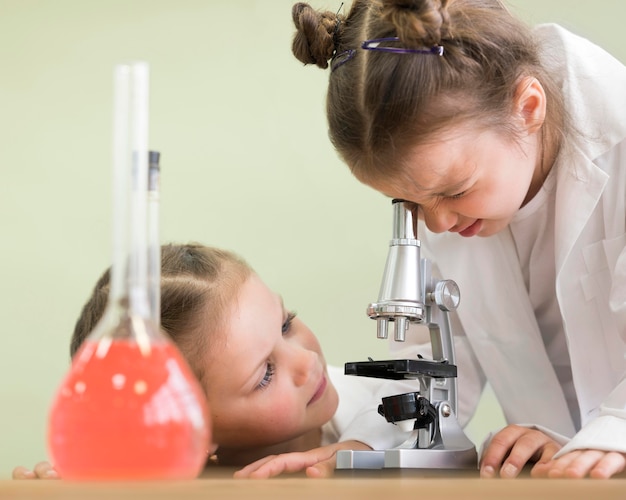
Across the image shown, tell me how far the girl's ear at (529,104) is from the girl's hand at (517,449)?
438 mm

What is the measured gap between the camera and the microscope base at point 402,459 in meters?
1.16

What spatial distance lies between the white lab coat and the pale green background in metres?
0.63

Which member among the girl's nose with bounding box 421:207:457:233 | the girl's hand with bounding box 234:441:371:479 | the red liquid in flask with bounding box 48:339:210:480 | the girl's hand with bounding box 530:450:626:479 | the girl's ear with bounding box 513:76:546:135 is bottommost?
the girl's hand with bounding box 234:441:371:479

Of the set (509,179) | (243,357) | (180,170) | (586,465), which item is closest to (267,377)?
(243,357)

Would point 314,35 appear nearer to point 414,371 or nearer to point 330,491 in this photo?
point 414,371

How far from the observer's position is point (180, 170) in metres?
2.33

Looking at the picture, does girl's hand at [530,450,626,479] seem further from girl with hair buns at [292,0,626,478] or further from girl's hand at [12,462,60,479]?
girl's hand at [12,462,60,479]

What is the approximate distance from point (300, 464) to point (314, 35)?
62 cm

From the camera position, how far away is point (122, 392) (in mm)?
616

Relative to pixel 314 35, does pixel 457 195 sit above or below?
below

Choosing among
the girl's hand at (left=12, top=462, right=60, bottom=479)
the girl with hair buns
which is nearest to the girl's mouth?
the girl with hair buns

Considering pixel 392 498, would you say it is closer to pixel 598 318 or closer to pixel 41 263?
pixel 598 318

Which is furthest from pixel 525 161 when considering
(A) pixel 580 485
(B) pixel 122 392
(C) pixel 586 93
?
(B) pixel 122 392

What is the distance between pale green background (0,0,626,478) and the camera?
229cm
